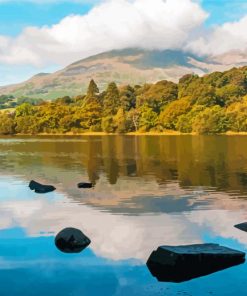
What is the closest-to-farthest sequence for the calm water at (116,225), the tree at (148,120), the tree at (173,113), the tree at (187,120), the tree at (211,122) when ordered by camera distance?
the calm water at (116,225)
the tree at (211,122)
the tree at (187,120)
the tree at (173,113)
the tree at (148,120)

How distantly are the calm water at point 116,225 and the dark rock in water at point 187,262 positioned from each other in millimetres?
419

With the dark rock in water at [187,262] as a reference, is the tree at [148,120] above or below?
below

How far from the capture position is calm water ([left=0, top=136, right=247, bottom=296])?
18.3m

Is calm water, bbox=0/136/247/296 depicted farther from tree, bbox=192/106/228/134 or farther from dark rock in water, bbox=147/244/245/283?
tree, bbox=192/106/228/134

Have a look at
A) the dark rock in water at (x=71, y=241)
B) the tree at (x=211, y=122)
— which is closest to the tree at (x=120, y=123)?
the tree at (x=211, y=122)

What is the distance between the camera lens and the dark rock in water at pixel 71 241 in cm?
2303

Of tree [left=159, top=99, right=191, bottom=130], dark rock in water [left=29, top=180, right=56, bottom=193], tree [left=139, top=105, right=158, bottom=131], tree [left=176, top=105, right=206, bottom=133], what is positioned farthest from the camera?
tree [left=139, top=105, right=158, bottom=131]

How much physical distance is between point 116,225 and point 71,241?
4.75 meters

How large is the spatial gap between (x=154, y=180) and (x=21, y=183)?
13047mm

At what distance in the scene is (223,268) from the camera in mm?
19781

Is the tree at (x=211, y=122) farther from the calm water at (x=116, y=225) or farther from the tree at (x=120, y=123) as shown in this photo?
the calm water at (x=116, y=225)

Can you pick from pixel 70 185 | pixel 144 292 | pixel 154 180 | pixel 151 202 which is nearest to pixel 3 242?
pixel 144 292

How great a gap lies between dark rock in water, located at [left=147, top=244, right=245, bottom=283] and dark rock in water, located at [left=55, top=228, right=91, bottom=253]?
421 centimetres

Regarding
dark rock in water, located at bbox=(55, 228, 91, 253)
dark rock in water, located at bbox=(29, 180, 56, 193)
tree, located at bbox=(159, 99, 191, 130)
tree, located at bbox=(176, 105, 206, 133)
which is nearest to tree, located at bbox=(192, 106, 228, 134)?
tree, located at bbox=(176, 105, 206, 133)
